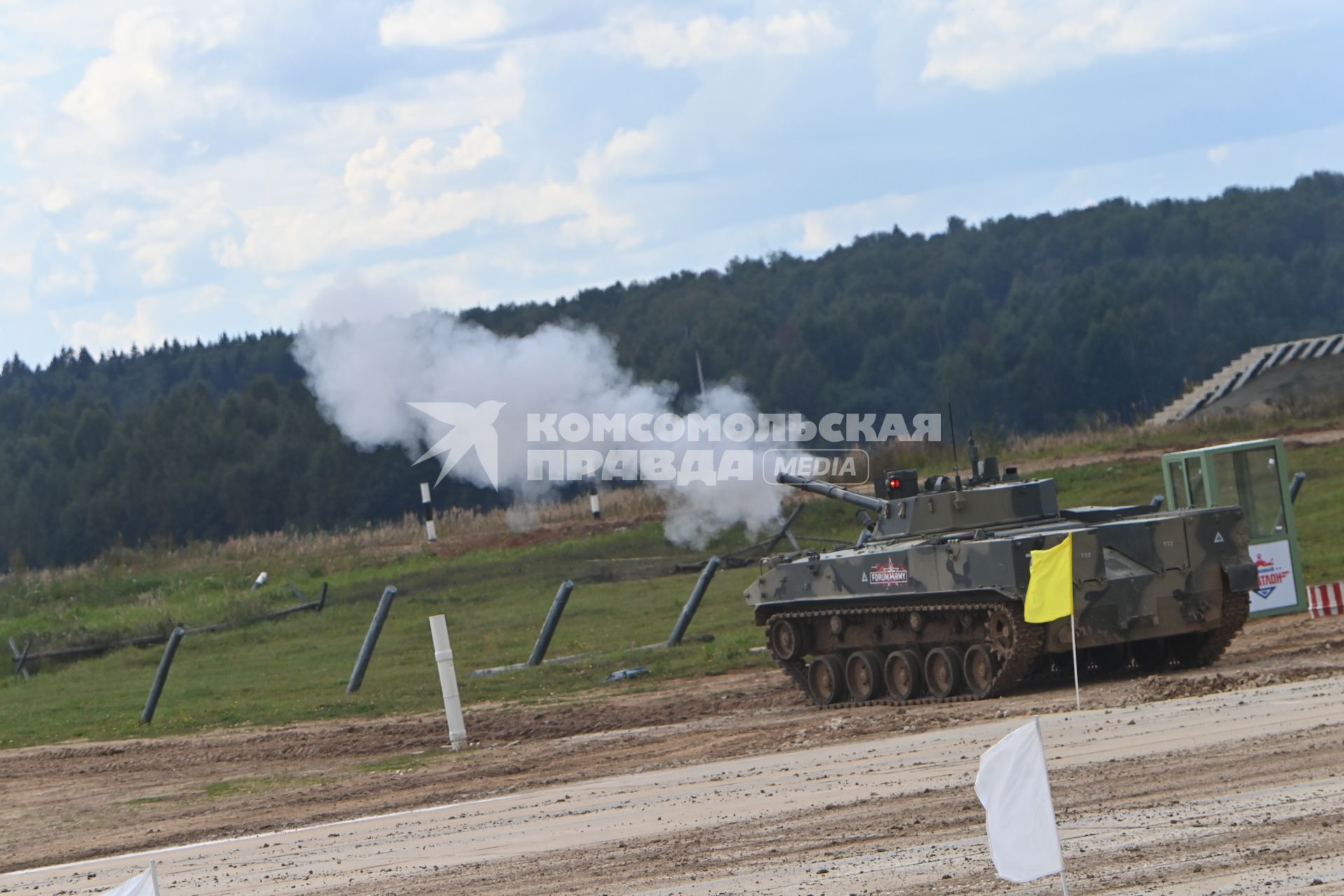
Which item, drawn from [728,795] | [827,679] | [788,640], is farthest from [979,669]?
[728,795]

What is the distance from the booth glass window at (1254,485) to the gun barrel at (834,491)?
4219mm

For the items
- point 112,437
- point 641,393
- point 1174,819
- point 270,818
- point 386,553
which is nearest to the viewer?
point 1174,819

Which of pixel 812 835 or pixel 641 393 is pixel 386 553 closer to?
pixel 641 393

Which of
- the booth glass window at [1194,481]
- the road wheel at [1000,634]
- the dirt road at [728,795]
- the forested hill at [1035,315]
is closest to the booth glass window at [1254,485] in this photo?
the booth glass window at [1194,481]

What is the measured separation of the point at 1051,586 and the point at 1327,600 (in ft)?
23.5

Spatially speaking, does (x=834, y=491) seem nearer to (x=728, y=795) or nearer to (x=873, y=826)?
(x=728, y=795)

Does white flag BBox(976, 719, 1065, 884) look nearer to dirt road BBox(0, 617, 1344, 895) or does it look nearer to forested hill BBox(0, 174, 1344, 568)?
dirt road BBox(0, 617, 1344, 895)

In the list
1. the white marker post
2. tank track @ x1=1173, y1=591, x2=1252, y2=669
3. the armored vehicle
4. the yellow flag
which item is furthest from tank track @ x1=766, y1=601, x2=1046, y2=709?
the white marker post

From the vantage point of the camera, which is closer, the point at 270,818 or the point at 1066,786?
the point at 1066,786

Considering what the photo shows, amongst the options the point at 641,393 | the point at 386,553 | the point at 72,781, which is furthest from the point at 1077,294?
the point at 72,781

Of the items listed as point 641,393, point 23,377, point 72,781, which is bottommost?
point 72,781

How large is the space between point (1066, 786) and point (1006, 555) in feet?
20.4

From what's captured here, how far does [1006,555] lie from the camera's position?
669 inches

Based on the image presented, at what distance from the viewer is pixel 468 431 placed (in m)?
30.0
